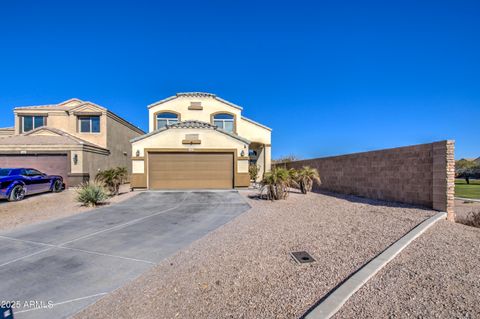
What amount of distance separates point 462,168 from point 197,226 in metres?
57.3

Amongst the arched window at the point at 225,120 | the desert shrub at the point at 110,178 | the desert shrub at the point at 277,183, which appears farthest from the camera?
the arched window at the point at 225,120

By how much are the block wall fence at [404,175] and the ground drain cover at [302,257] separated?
562 centimetres

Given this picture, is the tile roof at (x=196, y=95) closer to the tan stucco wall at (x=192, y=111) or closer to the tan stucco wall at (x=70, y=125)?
the tan stucco wall at (x=192, y=111)

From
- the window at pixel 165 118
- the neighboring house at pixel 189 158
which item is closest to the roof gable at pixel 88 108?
the window at pixel 165 118

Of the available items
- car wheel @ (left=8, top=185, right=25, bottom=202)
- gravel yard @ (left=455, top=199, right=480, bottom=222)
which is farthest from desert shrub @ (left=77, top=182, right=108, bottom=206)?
gravel yard @ (left=455, top=199, right=480, bottom=222)

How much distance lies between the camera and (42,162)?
57.1 ft

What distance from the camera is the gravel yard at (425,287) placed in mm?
2791

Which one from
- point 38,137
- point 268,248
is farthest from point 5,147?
point 268,248

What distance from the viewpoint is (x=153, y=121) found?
70.5 feet

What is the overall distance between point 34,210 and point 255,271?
1076cm

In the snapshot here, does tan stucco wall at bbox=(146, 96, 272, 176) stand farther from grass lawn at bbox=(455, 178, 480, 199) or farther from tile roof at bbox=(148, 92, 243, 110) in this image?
grass lawn at bbox=(455, 178, 480, 199)

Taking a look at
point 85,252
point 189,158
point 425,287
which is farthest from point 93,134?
point 425,287

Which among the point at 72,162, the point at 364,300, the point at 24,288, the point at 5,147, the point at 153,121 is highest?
the point at 153,121

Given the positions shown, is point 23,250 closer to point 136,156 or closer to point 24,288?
point 24,288
